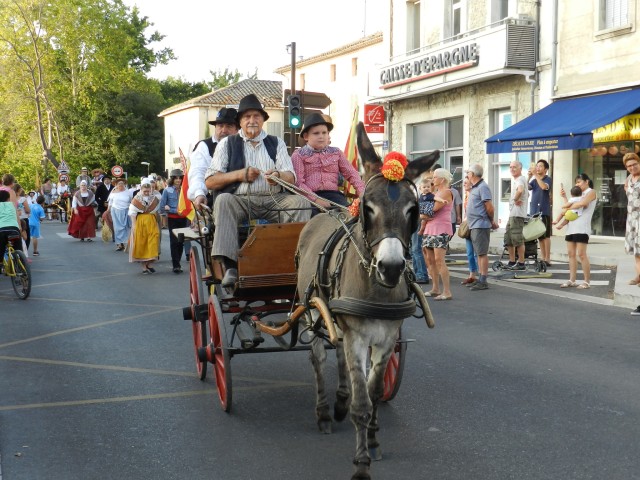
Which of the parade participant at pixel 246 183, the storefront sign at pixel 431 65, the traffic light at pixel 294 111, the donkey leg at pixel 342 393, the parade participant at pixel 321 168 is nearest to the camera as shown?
the donkey leg at pixel 342 393

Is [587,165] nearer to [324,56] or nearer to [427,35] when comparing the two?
[427,35]

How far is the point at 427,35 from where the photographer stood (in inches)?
1165

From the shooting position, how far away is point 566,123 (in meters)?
20.7

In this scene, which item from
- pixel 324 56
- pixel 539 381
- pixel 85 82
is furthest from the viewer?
pixel 85 82

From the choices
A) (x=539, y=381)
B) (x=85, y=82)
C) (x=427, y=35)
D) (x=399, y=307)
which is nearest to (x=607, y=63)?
(x=427, y=35)

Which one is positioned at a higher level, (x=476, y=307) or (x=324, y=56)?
(x=324, y=56)

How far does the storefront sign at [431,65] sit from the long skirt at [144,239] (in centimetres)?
1271

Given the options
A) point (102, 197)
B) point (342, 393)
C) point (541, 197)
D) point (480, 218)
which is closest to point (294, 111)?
point (541, 197)

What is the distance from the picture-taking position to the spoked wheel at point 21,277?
40.3ft

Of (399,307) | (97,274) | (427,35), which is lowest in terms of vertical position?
(97,274)

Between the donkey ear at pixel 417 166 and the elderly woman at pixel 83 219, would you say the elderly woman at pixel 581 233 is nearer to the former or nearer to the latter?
the donkey ear at pixel 417 166

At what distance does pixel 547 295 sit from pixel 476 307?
66.4 inches

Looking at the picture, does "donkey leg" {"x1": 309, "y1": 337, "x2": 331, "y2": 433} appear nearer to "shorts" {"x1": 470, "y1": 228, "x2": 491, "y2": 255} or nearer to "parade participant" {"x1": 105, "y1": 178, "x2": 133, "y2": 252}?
"shorts" {"x1": 470, "y1": 228, "x2": 491, "y2": 255}

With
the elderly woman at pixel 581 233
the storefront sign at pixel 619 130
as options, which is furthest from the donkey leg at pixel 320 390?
the storefront sign at pixel 619 130
